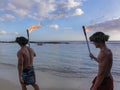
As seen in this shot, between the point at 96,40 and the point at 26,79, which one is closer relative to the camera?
the point at 96,40

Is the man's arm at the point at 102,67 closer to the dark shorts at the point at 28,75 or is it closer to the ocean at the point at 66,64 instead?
the dark shorts at the point at 28,75

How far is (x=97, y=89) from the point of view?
4293 mm

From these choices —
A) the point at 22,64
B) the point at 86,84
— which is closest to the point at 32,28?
the point at 22,64

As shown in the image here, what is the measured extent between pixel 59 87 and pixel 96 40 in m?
4.61

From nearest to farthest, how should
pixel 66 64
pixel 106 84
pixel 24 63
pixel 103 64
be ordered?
pixel 103 64
pixel 106 84
pixel 24 63
pixel 66 64

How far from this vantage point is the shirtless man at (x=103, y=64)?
4.11 metres

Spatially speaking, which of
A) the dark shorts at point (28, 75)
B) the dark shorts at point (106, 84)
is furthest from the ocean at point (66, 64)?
the dark shorts at point (106, 84)

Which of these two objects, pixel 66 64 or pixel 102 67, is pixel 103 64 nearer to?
pixel 102 67

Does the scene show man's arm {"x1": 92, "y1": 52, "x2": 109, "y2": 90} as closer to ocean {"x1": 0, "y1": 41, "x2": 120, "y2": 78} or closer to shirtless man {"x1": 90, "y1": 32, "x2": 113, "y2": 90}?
shirtless man {"x1": 90, "y1": 32, "x2": 113, "y2": 90}

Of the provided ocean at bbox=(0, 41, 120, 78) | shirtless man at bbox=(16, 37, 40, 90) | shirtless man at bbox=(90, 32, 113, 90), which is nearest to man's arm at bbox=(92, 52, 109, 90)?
shirtless man at bbox=(90, 32, 113, 90)

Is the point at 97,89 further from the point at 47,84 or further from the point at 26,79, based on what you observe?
the point at 47,84

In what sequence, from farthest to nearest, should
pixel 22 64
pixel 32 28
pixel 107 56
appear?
pixel 32 28 → pixel 22 64 → pixel 107 56

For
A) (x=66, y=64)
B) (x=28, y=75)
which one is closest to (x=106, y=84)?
(x=28, y=75)

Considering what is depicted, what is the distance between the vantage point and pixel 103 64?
4.11m
